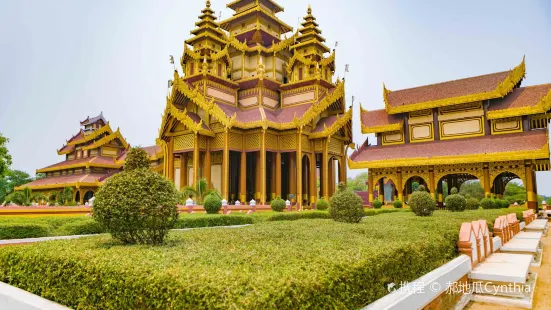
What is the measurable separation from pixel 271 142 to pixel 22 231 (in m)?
16.9

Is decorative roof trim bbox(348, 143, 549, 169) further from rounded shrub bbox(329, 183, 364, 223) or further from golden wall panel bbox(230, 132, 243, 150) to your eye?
rounded shrub bbox(329, 183, 364, 223)

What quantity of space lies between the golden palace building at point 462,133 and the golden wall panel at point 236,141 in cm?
775

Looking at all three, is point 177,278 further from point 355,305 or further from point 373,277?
point 373,277

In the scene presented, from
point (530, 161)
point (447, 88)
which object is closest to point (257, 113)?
point (447, 88)

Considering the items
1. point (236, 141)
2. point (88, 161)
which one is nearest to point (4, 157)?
point (88, 161)

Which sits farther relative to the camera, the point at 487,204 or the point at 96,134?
the point at 96,134

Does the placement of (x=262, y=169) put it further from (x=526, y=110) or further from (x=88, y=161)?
(x=88, y=161)

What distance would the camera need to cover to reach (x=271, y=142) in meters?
24.5

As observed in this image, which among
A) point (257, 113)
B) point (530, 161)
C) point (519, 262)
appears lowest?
point (519, 262)

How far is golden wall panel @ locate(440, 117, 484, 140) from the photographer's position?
78.6 feet

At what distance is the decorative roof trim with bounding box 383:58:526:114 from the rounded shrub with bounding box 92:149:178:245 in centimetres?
2301

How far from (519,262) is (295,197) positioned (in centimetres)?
1795

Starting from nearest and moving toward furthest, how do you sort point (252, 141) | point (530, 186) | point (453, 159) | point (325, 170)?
point (530, 186), point (453, 159), point (252, 141), point (325, 170)

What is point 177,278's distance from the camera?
118 inches
